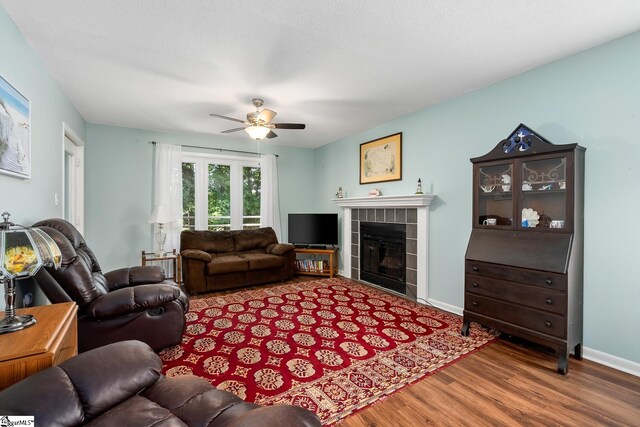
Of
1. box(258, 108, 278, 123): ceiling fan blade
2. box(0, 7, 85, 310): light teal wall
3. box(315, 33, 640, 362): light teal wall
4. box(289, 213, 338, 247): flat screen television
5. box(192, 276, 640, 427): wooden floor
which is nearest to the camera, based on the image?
box(192, 276, 640, 427): wooden floor

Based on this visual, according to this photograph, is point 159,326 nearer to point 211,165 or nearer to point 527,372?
point 527,372

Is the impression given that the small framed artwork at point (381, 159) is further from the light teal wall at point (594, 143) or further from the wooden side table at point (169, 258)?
the wooden side table at point (169, 258)

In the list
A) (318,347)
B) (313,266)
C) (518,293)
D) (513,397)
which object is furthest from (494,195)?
(313,266)

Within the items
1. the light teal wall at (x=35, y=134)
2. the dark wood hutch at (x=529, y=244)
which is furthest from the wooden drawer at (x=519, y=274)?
the light teal wall at (x=35, y=134)

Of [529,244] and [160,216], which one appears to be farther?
[160,216]

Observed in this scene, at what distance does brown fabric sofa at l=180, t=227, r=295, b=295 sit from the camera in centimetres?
436

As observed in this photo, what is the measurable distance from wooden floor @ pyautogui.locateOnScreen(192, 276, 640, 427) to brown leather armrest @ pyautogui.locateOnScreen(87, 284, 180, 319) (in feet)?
5.38

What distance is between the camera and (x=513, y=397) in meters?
1.99

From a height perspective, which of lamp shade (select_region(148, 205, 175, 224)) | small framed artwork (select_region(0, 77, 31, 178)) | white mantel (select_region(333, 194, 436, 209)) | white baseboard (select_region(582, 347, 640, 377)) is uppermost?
small framed artwork (select_region(0, 77, 31, 178))

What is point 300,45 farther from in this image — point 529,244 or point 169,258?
point 169,258

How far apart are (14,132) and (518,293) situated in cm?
396

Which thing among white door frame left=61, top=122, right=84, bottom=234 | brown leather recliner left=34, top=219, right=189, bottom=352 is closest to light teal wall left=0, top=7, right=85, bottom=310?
brown leather recliner left=34, top=219, right=189, bottom=352

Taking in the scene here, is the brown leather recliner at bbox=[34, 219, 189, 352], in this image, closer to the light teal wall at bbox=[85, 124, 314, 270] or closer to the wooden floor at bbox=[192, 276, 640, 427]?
the wooden floor at bbox=[192, 276, 640, 427]

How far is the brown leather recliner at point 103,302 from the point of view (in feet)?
6.76
